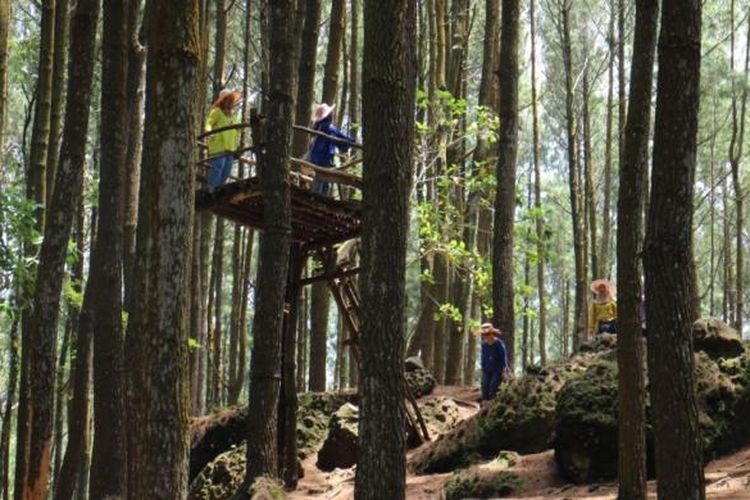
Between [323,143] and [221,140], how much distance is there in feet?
3.71

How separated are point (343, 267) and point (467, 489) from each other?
3.52 meters

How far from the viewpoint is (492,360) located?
12.4 metres

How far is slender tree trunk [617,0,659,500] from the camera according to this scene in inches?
270

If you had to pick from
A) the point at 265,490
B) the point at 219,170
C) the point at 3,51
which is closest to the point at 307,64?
the point at 219,170

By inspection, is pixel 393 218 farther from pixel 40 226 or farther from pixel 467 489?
pixel 40 226

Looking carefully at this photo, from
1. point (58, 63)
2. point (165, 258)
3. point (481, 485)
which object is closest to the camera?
point (165, 258)

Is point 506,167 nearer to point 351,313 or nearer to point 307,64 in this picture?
point 307,64

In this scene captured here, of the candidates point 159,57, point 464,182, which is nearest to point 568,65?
point 464,182

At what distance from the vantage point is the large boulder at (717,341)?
9.77m

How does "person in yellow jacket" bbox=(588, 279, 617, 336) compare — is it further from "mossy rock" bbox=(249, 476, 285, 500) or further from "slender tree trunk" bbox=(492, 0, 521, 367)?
"mossy rock" bbox=(249, 476, 285, 500)

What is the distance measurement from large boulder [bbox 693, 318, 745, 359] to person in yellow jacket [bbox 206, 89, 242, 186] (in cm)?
536

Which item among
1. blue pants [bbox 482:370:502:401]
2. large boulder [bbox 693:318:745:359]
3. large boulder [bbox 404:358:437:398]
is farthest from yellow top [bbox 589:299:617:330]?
large boulder [bbox 404:358:437:398]

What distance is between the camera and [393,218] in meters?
6.06

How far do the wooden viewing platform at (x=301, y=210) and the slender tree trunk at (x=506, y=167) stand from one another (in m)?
3.13
